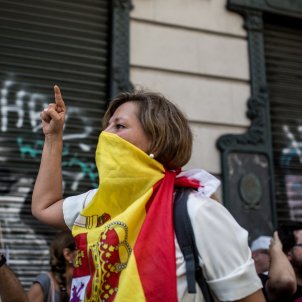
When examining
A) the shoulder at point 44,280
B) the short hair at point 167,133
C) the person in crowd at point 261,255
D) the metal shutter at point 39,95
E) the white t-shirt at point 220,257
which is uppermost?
the metal shutter at point 39,95

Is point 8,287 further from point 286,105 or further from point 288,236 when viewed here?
point 286,105

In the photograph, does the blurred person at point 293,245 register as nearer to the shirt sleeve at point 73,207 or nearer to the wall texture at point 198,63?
the wall texture at point 198,63

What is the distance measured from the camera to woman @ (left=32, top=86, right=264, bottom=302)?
5.65ft

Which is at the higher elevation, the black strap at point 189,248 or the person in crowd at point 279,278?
the black strap at point 189,248

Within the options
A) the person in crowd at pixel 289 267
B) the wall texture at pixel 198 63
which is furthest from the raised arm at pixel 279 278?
the wall texture at pixel 198 63

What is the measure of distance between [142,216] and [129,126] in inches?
16.5

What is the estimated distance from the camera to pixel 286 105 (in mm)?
6496

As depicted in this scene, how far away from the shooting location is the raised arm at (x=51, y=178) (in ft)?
7.44

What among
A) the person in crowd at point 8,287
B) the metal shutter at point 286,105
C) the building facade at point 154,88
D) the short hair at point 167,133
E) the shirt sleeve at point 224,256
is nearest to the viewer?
the shirt sleeve at point 224,256

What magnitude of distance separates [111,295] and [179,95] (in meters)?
4.19

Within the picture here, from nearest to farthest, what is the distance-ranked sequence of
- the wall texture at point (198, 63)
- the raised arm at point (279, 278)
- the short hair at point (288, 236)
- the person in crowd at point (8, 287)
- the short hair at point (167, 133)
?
the short hair at point (167, 133) < the person in crowd at point (8, 287) < the raised arm at point (279, 278) < the short hair at point (288, 236) < the wall texture at point (198, 63)

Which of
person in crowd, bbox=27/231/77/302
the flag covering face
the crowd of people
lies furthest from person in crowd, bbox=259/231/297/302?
the flag covering face

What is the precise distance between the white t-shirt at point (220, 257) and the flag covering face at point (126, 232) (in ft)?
0.25

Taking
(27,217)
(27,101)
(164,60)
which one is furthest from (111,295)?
(164,60)
